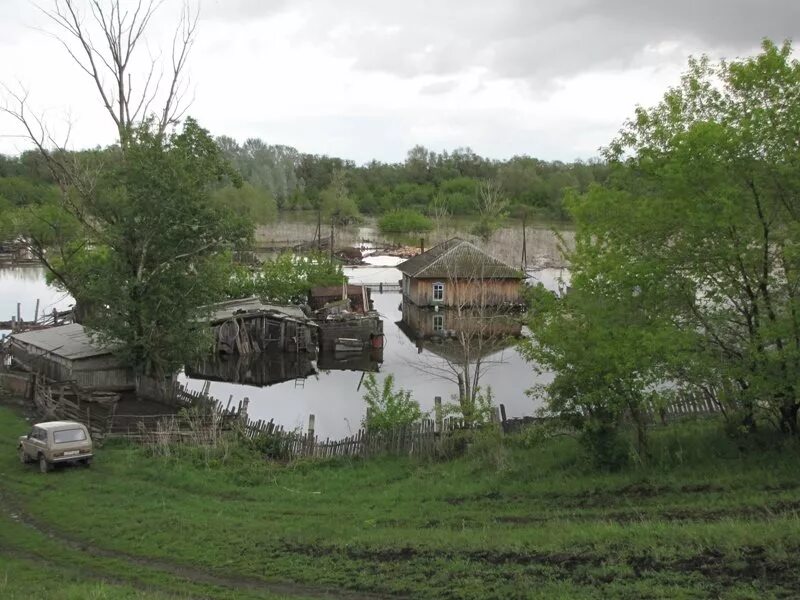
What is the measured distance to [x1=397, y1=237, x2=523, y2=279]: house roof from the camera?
5706 centimetres

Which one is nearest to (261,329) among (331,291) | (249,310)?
(249,310)

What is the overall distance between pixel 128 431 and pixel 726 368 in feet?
64.1

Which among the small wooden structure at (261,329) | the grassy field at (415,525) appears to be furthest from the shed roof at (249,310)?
the grassy field at (415,525)

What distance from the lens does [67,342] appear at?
3669 cm

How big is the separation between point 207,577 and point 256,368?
3616cm

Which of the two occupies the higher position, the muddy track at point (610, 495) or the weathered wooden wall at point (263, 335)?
the weathered wooden wall at point (263, 335)

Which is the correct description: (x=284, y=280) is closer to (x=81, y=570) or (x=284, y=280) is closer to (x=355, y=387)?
(x=355, y=387)

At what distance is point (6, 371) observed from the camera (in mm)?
36031

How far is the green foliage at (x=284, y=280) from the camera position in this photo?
63.5 meters

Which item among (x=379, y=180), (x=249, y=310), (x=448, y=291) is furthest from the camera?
(x=379, y=180)

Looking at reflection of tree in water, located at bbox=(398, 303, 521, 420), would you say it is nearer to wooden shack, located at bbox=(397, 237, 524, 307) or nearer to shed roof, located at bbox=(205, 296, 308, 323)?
wooden shack, located at bbox=(397, 237, 524, 307)

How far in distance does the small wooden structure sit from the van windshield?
95.7ft

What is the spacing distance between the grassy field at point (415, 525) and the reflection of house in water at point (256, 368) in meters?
23.1

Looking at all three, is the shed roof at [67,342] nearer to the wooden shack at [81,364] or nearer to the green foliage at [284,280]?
the wooden shack at [81,364]
